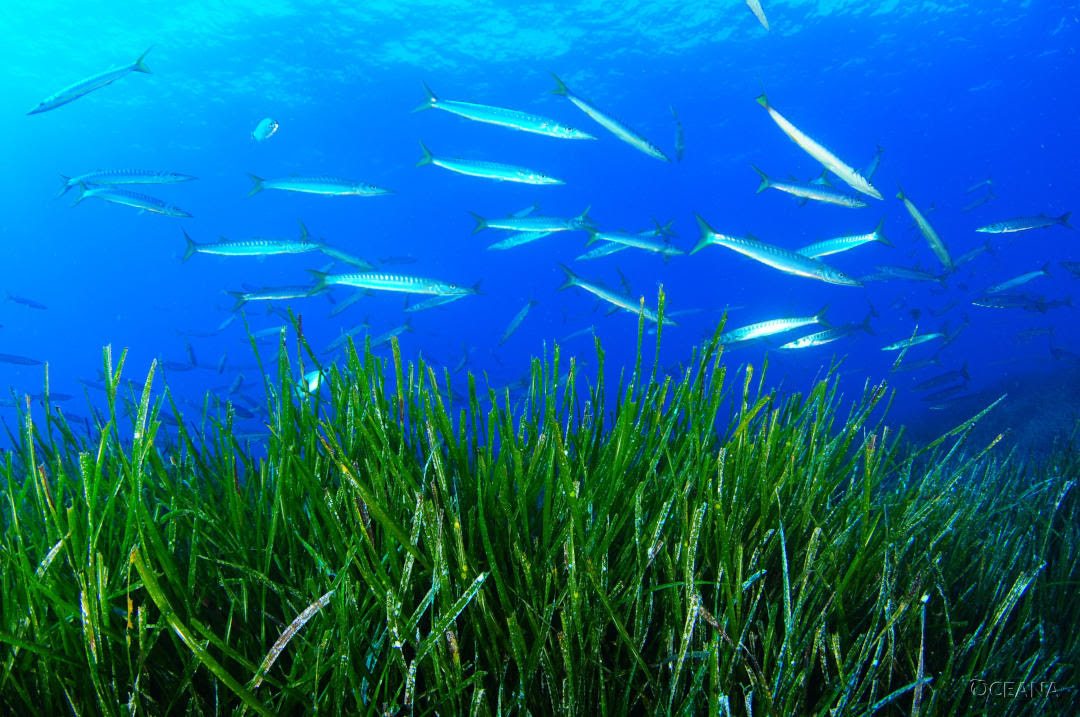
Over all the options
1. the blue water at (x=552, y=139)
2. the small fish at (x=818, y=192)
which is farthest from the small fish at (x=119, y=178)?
the small fish at (x=818, y=192)

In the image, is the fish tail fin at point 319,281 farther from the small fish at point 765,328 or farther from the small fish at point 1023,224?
the small fish at point 1023,224

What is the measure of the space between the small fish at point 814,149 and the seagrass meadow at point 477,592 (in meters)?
2.48

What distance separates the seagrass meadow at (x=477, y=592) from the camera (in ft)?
3.72

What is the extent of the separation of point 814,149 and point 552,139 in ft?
148

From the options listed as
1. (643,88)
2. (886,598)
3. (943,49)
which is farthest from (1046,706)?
(943,49)

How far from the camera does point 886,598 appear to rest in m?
1.38

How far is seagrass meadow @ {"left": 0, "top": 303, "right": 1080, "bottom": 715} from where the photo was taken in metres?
1.13

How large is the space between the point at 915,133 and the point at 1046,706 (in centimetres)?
5867

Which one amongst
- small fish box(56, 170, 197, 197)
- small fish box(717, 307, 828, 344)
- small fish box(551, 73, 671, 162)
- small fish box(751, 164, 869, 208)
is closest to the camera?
small fish box(551, 73, 671, 162)

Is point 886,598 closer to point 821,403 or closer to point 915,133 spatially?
point 821,403

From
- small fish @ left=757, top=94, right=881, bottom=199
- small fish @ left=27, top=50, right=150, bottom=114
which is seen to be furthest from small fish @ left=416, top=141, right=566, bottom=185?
small fish @ left=27, top=50, right=150, bottom=114

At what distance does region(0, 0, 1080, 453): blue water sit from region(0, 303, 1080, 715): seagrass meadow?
21.1 feet

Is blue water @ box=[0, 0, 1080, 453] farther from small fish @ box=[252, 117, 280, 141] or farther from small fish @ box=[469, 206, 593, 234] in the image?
small fish @ box=[252, 117, 280, 141]

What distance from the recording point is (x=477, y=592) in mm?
1111
